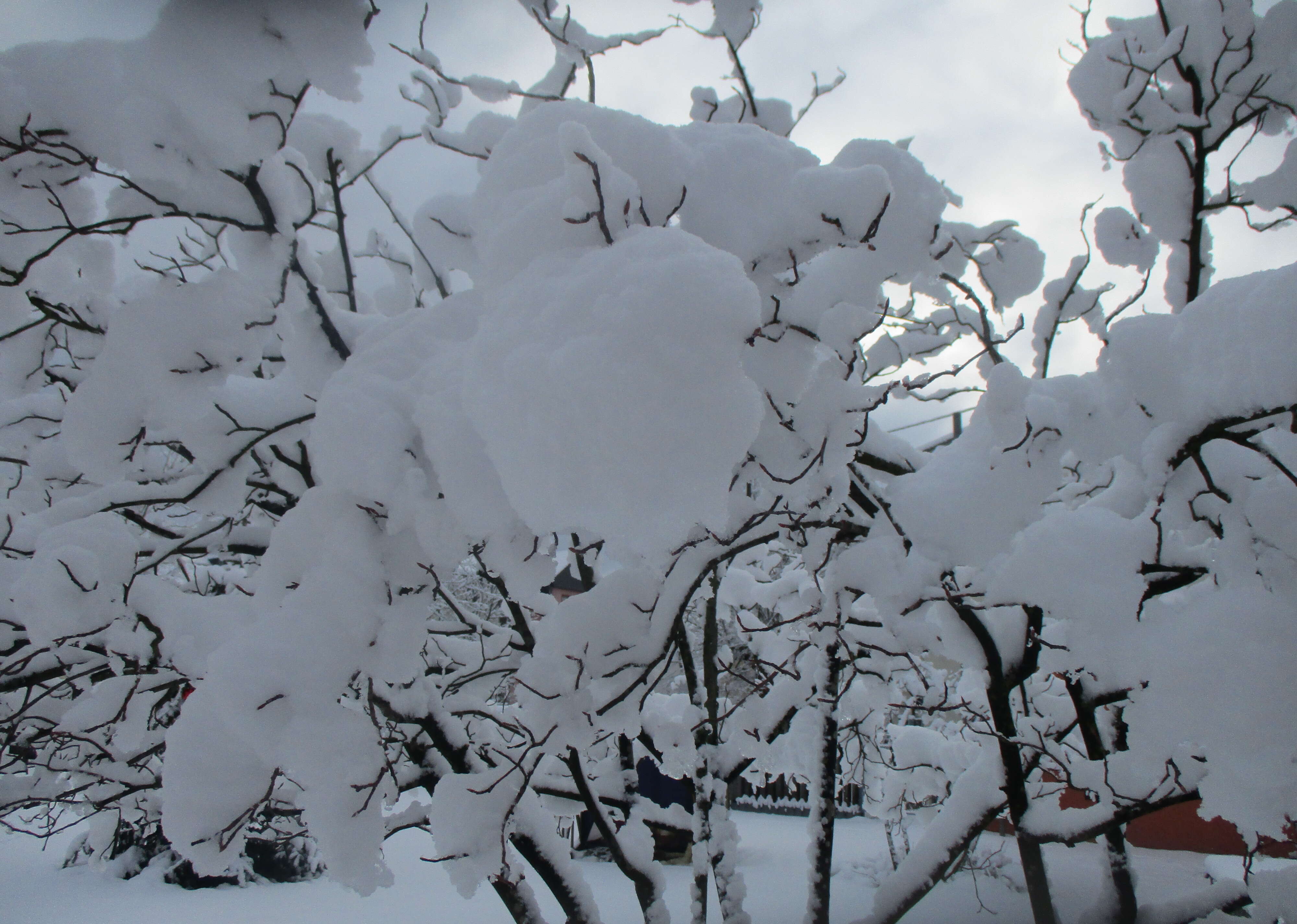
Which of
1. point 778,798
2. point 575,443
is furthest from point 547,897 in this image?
point 778,798

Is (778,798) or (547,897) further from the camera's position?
Answer: (778,798)

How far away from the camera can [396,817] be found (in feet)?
8.11

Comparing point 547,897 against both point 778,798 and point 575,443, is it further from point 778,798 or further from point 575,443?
point 778,798

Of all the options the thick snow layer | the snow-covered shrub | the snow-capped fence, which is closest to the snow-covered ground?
the snow-capped fence

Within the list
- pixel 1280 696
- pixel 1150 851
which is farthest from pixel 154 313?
pixel 1150 851

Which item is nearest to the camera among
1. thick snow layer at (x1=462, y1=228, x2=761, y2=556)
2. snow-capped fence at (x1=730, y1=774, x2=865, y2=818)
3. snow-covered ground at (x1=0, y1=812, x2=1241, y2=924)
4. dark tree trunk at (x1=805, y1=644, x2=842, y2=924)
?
thick snow layer at (x1=462, y1=228, x2=761, y2=556)

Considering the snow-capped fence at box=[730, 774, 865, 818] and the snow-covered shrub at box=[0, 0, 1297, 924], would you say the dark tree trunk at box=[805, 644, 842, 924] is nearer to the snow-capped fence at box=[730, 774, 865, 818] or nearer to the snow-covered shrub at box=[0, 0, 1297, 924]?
the snow-covered shrub at box=[0, 0, 1297, 924]

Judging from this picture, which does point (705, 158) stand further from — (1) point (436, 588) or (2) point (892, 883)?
(2) point (892, 883)

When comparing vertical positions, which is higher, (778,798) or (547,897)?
(778,798)

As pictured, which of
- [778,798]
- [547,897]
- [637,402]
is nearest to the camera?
[637,402]

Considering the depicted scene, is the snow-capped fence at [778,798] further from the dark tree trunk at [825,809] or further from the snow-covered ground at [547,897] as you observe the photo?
the dark tree trunk at [825,809]

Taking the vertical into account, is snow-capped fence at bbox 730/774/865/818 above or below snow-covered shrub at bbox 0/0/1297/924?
below

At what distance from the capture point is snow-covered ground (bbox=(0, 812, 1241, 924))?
5211 millimetres

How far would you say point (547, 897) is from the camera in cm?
579
